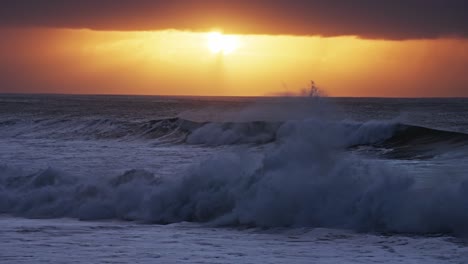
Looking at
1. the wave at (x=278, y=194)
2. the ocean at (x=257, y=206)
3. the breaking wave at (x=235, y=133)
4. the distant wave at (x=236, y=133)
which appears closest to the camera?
the ocean at (x=257, y=206)

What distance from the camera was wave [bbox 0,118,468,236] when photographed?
11367mm

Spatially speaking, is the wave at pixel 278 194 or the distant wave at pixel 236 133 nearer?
the wave at pixel 278 194

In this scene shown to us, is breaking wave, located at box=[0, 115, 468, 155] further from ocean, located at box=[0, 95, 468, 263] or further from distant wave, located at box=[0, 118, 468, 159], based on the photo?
ocean, located at box=[0, 95, 468, 263]

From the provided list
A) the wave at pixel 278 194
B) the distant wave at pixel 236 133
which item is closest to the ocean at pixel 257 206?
the wave at pixel 278 194

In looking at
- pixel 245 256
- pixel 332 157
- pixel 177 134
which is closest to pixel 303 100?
pixel 332 157

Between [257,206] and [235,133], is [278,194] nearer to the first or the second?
[257,206]

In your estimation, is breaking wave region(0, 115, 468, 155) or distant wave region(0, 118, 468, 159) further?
breaking wave region(0, 115, 468, 155)

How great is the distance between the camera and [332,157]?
45.1 feet

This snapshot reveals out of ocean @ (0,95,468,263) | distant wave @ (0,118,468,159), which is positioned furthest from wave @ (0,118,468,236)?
distant wave @ (0,118,468,159)

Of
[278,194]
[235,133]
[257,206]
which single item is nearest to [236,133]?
[235,133]

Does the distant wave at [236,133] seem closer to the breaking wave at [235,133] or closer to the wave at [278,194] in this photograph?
the breaking wave at [235,133]

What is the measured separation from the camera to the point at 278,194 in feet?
41.5

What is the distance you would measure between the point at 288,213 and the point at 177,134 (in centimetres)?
1888

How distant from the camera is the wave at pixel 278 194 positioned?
11367 millimetres
